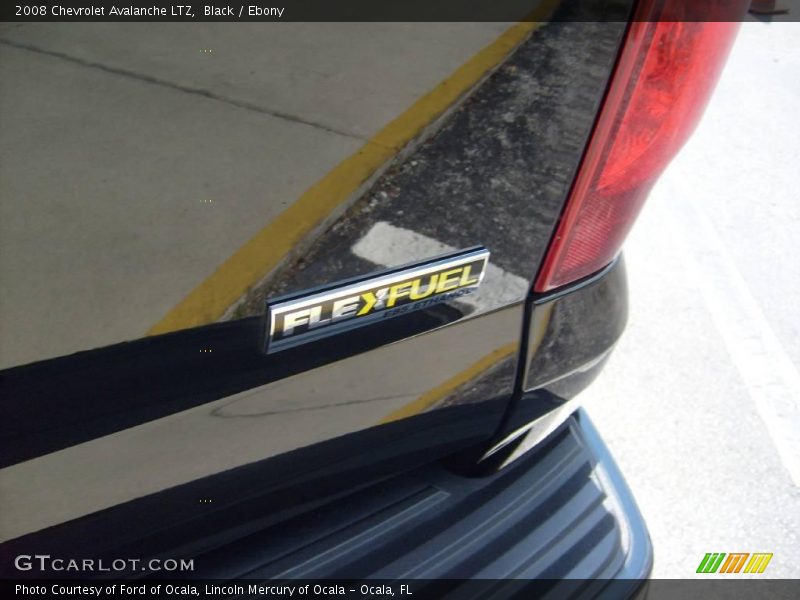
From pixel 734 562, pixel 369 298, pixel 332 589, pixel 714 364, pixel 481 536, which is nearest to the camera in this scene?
pixel 369 298

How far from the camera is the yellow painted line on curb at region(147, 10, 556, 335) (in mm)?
902

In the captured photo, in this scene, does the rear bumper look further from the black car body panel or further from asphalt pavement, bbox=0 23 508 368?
asphalt pavement, bbox=0 23 508 368

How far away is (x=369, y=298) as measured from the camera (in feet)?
3.34

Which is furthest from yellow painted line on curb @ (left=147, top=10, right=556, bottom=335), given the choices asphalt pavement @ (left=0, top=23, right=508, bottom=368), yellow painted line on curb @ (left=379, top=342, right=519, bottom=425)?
yellow painted line on curb @ (left=379, top=342, right=519, bottom=425)

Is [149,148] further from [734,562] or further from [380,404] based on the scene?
[734,562]

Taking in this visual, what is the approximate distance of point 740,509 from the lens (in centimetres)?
276

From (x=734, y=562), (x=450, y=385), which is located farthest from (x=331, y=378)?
(x=734, y=562)

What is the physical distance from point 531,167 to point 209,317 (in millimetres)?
482

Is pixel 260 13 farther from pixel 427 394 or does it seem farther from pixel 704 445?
pixel 704 445

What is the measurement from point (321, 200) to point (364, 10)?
222 mm

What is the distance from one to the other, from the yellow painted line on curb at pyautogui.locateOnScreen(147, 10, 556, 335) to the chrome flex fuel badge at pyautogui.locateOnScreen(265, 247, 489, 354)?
0.05 m

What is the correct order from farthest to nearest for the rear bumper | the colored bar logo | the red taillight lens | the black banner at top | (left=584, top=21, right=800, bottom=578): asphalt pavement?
(left=584, top=21, right=800, bottom=578): asphalt pavement < the colored bar logo < the rear bumper < the red taillight lens < the black banner at top

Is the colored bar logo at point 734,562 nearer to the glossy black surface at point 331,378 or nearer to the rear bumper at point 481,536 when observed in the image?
the rear bumper at point 481,536

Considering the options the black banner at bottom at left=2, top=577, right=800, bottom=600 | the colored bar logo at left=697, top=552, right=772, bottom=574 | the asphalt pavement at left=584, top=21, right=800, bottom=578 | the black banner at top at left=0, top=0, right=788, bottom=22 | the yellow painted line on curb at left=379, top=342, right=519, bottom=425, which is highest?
the black banner at top at left=0, top=0, right=788, bottom=22
